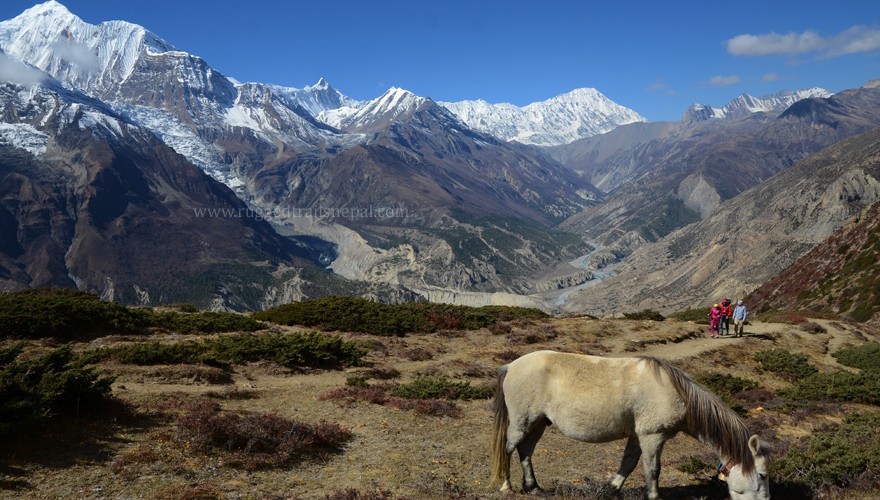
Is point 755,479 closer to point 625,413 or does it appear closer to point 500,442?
point 625,413

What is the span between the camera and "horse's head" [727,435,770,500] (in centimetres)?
1038

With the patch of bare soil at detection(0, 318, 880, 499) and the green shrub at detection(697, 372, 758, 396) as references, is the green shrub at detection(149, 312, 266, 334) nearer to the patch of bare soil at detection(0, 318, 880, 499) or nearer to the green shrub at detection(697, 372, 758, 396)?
the patch of bare soil at detection(0, 318, 880, 499)

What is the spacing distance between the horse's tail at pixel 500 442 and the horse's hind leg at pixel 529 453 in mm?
367

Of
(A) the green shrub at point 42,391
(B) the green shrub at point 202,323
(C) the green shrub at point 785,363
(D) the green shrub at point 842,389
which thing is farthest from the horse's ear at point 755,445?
(B) the green shrub at point 202,323

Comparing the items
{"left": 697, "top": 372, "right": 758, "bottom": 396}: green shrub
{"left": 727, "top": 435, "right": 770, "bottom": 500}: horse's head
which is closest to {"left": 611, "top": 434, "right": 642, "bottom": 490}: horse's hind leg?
{"left": 727, "top": 435, "right": 770, "bottom": 500}: horse's head

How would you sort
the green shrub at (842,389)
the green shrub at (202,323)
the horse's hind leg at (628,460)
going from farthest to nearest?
the green shrub at (202,323) → the green shrub at (842,389) → the horse's hind leg at (628,460)

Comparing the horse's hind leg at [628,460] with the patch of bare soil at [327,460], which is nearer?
the horse's hind leg at [628,460]

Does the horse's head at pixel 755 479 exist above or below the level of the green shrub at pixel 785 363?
above

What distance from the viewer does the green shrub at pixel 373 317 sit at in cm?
3644

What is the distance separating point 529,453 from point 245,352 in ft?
55.0

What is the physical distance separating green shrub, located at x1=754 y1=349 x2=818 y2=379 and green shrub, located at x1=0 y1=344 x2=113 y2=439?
3413cm

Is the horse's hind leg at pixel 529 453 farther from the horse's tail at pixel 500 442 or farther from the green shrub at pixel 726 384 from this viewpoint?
the green shrub at pixel 726 384

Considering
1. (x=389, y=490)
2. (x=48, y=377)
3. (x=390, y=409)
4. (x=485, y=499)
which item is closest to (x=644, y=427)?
(x=485, y=499)

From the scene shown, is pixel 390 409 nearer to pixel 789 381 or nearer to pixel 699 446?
pixel 699 446
